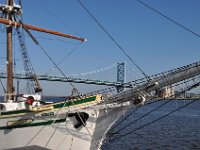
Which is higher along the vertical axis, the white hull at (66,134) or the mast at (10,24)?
the mast at (10,24)

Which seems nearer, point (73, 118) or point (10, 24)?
point (73, 118)

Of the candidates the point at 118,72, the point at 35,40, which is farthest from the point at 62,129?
the point at 118,72

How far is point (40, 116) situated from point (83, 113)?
82.0 inches

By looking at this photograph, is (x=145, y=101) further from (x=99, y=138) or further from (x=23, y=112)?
(x=23, y=112)

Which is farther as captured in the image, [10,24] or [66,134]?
[10,24]

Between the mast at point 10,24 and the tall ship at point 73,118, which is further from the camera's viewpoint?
the mast at point 10,24

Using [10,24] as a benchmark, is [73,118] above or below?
below

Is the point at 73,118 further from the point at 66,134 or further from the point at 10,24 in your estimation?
the point at 10,24

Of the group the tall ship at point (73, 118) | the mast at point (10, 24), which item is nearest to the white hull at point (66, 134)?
the tall ship at point (73, 118)

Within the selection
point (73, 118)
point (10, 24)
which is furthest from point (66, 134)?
point (10, 24)

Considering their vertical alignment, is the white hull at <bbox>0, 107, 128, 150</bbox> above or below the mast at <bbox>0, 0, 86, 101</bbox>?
below

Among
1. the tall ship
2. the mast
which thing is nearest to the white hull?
the tall ship

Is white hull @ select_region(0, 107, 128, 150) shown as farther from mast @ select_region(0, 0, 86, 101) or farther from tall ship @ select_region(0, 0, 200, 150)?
mast @ select_region(0, 0, 86, 101)

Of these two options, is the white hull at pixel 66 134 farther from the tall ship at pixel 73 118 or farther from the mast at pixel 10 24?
the mast at pixel 10 24
